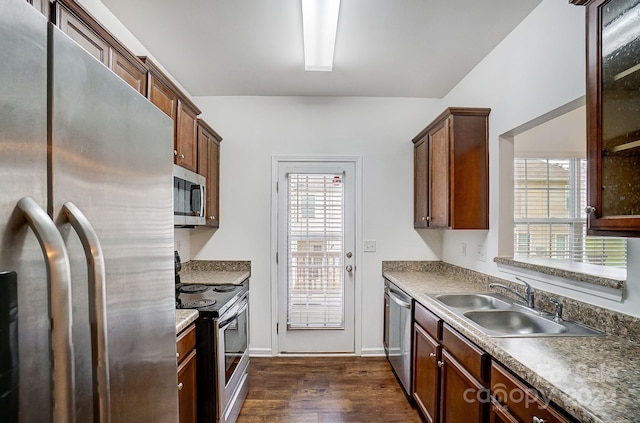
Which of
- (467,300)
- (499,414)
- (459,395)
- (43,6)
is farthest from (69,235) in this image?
(467,300)

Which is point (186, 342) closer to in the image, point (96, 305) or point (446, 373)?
point (96, 305)

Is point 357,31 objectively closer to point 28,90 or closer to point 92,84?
point 92,84

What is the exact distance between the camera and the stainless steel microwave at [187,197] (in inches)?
80.3

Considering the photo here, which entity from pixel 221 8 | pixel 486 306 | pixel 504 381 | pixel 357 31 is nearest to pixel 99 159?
pixel 504 381

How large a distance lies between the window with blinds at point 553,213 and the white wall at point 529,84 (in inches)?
42.5

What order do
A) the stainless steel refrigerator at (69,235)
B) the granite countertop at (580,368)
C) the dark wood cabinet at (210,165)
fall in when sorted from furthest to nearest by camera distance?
the dark wood cabinet at (210,165) → the granite countertop at (580,368) → the stainless steel refrigerator at (69,235)

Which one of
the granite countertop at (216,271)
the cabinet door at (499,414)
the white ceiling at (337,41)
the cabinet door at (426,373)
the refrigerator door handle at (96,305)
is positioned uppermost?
the white ceiling at (337,41)

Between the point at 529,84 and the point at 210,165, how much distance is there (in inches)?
99.3

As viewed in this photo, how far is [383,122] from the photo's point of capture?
10.9ft

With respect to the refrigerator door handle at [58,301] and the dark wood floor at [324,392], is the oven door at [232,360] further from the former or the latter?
the refrigerator door handle at [58,301]

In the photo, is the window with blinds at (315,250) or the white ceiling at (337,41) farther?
the window with blinds at (315,250)

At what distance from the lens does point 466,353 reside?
1.56 metres

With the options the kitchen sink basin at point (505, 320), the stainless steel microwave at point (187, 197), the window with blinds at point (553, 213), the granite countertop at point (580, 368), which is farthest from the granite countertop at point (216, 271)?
the window with blinds at point (553, 213)

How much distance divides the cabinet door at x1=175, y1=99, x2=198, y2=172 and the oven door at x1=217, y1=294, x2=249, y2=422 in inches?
42.9
